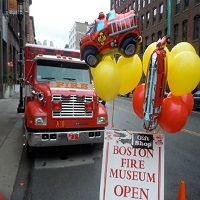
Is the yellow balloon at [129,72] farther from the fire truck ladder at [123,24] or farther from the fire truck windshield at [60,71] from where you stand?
the fire truck windshield at [60,71]

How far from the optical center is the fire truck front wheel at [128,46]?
300cm

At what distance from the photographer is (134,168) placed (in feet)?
10.7

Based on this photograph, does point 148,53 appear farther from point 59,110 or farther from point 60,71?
point 60,71

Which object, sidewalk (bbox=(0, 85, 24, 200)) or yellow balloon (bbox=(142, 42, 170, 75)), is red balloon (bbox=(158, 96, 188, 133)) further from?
sidewalk (bbox=(0, 85, 24, 200))

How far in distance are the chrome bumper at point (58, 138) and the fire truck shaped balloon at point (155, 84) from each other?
342cm

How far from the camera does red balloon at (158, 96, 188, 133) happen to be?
9.91ft

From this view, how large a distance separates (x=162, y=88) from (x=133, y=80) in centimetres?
57

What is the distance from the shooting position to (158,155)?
10.6 ft

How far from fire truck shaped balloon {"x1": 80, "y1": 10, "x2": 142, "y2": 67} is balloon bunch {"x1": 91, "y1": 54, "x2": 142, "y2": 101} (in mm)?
143

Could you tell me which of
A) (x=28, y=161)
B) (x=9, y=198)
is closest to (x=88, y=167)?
(x=28, y=161)

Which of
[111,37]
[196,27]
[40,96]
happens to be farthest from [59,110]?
[196,27]

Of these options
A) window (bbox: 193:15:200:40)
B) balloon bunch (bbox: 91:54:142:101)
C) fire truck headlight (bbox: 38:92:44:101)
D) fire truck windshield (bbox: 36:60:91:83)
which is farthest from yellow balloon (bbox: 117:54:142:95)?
window (bbox: 193:15:200:40)

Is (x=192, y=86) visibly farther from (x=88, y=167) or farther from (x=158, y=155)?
(x=88, y=167)

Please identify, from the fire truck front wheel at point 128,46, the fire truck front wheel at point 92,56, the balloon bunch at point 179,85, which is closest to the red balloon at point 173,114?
the balloon bunch at point 179,85
